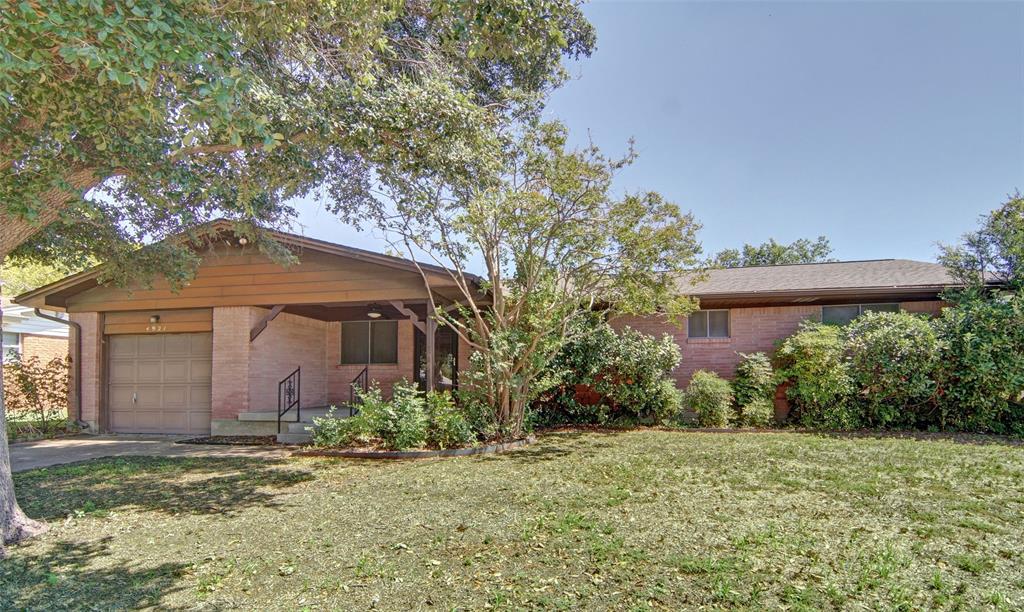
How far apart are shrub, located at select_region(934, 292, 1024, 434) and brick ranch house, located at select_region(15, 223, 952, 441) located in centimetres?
111

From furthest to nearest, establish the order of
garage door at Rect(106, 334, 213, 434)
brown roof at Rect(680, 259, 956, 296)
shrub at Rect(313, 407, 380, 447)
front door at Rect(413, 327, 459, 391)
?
front door at Rect(413, 327, 459, 391) → garage door at Rect(106, 334, 213, 434) → brown roof at Rect(680, 259, 956, 296) → shrub at Rect(313, 407, 380, 447)

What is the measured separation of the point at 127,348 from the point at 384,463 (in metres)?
7.82

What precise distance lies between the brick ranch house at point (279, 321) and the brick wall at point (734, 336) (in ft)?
0.07

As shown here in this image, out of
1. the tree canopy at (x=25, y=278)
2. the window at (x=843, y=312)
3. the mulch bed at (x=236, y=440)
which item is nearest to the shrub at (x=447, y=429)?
the mulch bed at (x=236, y=440)

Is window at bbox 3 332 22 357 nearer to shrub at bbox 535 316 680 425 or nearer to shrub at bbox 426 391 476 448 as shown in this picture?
shrub at bbox 426 391 476 448

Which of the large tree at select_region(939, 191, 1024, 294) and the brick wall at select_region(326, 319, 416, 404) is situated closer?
the large tree at select_region(939, 191, 1024, 294)

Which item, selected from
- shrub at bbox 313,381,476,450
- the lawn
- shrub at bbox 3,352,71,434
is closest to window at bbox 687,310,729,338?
the lawn

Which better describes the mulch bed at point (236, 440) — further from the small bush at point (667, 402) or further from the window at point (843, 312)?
the window at point (843, 312)

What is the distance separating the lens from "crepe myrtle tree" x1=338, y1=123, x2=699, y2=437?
25.6 ft

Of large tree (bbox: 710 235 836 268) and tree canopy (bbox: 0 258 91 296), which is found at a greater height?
large tree (bbox: 710 235 836 268)

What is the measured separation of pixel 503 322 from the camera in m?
8.54

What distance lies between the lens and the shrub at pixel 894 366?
29.8ft

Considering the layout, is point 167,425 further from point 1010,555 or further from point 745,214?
point 745,214

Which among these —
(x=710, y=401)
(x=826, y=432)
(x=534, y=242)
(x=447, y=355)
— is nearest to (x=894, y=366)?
(x=826, y=432)
